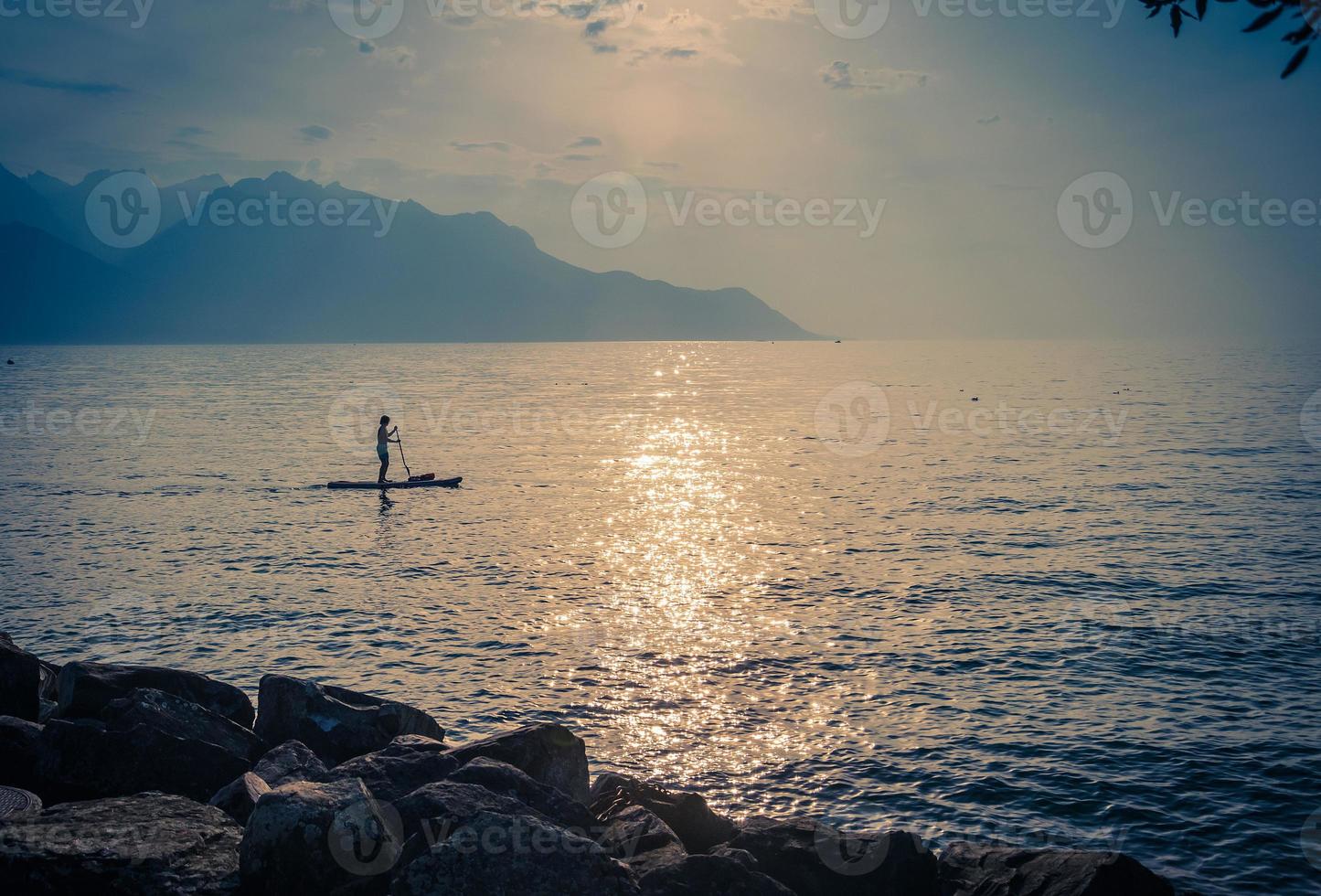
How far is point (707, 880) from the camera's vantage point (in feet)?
34.6

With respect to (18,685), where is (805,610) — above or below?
above

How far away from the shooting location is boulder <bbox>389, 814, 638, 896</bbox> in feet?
30.2

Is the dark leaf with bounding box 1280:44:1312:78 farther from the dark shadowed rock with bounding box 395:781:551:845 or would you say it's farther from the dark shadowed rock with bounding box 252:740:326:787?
the dark shadowed rock with bounding box 252:740:326:787

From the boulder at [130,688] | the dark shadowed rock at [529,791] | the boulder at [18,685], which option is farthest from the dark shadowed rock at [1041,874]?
the boulder at [18,685]

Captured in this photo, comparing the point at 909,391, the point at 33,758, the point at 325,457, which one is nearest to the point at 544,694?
the point at 33,758

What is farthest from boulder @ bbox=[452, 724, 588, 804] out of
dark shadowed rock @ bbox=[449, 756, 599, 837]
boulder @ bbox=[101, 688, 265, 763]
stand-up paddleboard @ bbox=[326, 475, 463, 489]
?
stand-up paddleboard @ bbox=[326, 475, 463, 489]

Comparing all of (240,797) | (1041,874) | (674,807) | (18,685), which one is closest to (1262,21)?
(1041,874)

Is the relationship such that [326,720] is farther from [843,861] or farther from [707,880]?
[843,861]

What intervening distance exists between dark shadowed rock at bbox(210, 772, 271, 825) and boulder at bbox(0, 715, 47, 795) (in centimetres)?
272

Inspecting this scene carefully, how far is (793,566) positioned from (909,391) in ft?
395

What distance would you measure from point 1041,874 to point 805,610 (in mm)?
15330

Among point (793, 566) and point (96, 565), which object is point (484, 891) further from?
point (96, 565)

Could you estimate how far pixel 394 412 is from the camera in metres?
104

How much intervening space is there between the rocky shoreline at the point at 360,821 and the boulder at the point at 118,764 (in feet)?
0.08
